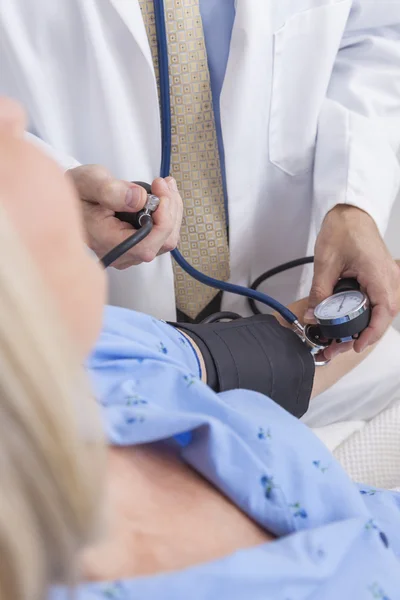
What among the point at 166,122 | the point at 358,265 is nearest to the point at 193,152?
the point at 166,122

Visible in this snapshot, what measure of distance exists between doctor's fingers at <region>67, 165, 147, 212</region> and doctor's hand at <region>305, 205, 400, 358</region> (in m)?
0.33

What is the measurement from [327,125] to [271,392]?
479mm

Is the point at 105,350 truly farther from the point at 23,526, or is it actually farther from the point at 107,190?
the point at 23,526

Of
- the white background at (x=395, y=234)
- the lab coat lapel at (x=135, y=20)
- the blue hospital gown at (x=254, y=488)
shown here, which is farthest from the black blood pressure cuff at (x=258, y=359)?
the white background at (x=395, y=234)

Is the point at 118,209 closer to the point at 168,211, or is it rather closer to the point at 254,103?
the point at 168,211

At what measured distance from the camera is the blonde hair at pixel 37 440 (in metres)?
0.28

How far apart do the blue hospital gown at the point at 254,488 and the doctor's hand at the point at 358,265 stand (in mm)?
253

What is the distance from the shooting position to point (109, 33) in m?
0.81

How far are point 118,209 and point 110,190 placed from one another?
34 millimetres

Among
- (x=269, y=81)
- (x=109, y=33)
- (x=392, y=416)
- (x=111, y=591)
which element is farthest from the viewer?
(x=392, y=416)

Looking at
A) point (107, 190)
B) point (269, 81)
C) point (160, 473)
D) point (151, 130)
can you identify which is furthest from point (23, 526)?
point (269, 81)

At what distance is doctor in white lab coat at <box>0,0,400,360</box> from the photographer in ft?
2.62

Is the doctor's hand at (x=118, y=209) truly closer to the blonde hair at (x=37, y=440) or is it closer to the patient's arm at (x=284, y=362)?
the patient's arm at (x=284, y=362)

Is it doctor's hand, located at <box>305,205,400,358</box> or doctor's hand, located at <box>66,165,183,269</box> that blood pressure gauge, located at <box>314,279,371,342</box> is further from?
doctor's hand, located at <box>66,165,183,269</box>
